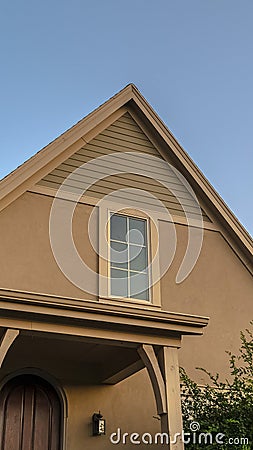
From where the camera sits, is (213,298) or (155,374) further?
(213,298)

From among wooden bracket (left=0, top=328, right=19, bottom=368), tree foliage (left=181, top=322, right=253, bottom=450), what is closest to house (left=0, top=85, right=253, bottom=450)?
wooden bracket (left=0, top=328, right=19, bottom=368)

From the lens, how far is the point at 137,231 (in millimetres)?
10047

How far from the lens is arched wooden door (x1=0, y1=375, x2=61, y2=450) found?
8445 millimetres

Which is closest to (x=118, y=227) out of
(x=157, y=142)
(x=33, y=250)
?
(x=33, y=250)

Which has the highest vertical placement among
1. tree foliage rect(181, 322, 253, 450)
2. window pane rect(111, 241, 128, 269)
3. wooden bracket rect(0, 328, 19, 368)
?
window pane rect(111, 241, 128, 269)

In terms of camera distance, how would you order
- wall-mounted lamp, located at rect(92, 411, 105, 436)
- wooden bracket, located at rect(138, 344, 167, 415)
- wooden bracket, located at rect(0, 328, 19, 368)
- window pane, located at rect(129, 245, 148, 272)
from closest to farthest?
wooden bracket, located at rect(0, 328, 19, 368) → wooden bracket, located at rect(138, 344, 167, 415) → wall-mounted lamp, located at rect(92, 411, 105, 436) → window pane, located at rect(129, 245, 148, 272)

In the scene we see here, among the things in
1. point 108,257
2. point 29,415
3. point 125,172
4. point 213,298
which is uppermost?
point 125,172

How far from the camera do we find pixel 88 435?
28.5 feet

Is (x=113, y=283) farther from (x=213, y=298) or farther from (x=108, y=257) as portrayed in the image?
(x=213, y=298)

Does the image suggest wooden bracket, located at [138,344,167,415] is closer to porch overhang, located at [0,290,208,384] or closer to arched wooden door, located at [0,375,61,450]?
porch overhang, located at [0,290,208,384]

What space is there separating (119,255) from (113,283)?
0.50 m

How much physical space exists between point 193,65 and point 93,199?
18.6ft

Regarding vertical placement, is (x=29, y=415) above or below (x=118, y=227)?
below

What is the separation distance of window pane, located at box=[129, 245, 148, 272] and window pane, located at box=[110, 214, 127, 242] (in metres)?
0.23
